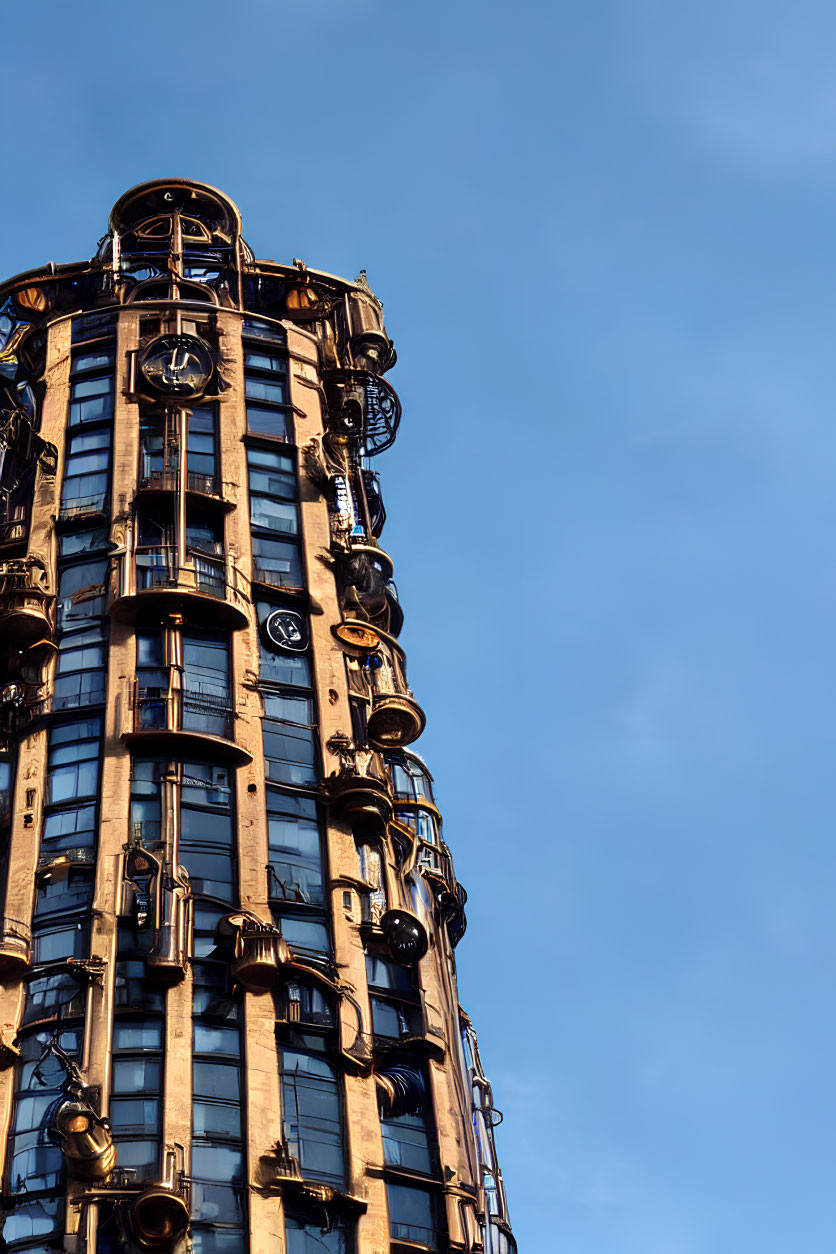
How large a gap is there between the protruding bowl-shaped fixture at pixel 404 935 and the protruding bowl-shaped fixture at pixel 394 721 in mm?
9344

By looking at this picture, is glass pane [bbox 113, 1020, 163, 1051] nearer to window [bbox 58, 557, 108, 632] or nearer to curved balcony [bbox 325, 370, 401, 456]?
window [bbox 58, 557, 108, 632]

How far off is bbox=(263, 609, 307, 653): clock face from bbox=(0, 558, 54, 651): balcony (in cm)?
799

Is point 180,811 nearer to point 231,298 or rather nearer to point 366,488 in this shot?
point 366,488

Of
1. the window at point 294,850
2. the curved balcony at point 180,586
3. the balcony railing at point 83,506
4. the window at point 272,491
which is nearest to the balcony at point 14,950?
the window at point 294,850

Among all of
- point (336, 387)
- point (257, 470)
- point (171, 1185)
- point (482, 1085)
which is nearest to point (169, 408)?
→ point (257, 470)

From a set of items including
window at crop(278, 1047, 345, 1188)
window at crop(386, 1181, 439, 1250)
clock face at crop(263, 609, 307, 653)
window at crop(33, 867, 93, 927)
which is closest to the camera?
window at crop(278, 1047, 345, 1188)

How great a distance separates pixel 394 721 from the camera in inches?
2835

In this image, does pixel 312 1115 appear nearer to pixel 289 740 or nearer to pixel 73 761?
pixel 289 740

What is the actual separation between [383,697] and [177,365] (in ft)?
59.1

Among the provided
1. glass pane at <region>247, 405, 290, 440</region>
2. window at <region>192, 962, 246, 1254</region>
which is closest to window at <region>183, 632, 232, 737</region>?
window at <region>192, 962, 246, 1254</region>

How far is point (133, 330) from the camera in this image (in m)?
82.8

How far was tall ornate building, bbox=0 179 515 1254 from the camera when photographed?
184 ft

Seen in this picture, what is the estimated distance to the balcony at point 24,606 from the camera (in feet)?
227

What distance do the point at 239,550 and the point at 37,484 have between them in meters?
9.05
